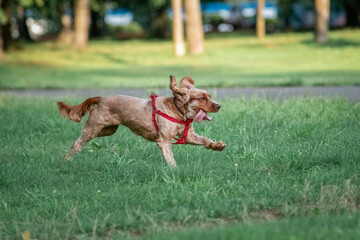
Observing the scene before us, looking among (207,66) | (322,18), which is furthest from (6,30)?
(322,18)

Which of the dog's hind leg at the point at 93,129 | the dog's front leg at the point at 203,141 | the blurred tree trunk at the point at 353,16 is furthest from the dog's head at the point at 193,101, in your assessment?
the blurred tree trunk at the point at 353,16

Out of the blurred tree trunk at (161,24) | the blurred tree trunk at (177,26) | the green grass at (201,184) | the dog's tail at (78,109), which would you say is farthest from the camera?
the blurred tree trunk at (161,24)

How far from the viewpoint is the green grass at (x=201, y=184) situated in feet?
16.5

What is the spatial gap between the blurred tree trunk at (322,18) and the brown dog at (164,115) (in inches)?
953

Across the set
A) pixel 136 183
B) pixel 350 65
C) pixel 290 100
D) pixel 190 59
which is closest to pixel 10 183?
pixel 136 183

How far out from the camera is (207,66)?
2614cm

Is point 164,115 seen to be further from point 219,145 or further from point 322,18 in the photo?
A: point 322,18

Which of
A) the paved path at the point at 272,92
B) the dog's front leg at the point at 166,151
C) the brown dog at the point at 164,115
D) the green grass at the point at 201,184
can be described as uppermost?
the brown dog at the point at 164,115

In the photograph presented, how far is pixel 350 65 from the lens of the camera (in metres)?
23.3

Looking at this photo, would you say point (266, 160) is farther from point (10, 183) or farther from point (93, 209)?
point (10, 183)

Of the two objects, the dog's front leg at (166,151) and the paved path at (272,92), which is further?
the paved path at (272,92)

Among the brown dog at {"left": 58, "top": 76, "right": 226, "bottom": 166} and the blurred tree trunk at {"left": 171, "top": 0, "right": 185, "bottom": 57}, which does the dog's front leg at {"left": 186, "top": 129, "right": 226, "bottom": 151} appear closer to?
the brown dog at {"left": 58, "top": 76, "right": 226, "bottom": 166}

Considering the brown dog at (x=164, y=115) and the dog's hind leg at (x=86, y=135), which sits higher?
the brown dog at (x=164, y=115)

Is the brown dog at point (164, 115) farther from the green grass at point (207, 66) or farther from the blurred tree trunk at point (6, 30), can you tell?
the blurred tree trunk at point (6, 30)
